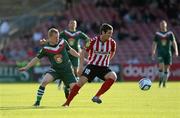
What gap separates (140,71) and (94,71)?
22013mm

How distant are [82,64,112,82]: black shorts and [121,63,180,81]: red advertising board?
2161 centimetres

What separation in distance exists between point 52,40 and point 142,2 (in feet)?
97.3

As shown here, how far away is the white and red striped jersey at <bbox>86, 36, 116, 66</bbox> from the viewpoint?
61.2ft

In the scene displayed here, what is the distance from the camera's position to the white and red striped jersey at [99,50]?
734 inches

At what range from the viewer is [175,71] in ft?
132

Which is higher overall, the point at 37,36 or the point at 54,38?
the point at 54,38

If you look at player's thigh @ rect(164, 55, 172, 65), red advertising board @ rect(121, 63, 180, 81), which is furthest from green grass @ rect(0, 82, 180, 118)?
red advertising board @ rect(121, 63, 180, 81)

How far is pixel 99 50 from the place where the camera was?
61.3 feet

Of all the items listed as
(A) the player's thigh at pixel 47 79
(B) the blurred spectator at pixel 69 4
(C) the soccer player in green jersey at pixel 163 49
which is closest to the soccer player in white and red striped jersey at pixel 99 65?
(A) the player's thigh at pixel 47 79

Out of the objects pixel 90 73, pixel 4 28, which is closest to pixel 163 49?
pixel 90 73

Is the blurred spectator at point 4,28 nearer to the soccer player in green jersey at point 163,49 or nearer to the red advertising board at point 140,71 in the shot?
the red advertising board at point 140,71

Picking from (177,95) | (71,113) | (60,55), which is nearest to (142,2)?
(177,95)

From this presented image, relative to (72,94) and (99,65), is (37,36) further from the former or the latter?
(72,94)

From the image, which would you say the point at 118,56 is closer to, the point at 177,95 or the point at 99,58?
the point at 177,95
